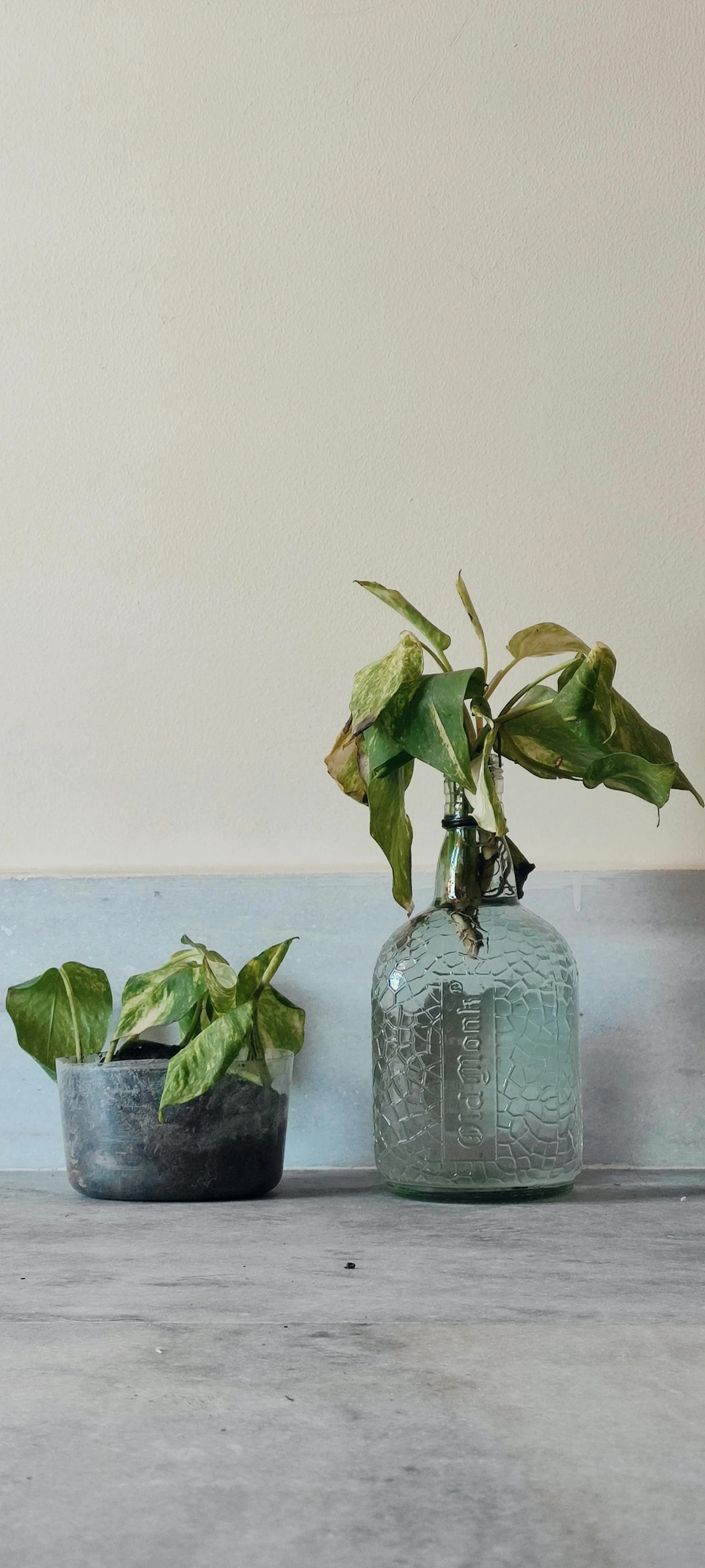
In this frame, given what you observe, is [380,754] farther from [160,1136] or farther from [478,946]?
[160,1136]

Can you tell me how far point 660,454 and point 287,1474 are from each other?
2.76 feet

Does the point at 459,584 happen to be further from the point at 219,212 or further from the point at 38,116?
the point at 38,116

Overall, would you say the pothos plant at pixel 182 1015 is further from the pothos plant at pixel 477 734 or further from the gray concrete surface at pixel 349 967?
the pothos plant at pixel 477 734

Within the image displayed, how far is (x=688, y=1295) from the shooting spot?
0.55 m

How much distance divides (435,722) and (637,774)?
127 millimetres

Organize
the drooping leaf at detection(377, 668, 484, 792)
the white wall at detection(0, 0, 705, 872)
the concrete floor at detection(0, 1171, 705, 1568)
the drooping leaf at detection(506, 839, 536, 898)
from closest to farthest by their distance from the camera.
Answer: the concrete floor at detection(0, 1171, 705, 1568)
the drooping leaf at detection(377, 668, 484, 792)
the drooping leaf at detection(506, 839, 536, 898)
the white wall at detection(0, 0, 705, 872)

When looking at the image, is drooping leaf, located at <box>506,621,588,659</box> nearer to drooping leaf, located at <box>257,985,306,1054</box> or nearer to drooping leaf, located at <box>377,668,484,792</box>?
drooping leaf, located at <box>377,668,484,792</box>

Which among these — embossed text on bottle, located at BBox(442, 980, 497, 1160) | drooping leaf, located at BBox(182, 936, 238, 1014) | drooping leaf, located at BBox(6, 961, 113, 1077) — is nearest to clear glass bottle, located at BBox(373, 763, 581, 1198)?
embossed text on bottle, located at BBox(442, 980, 497, 1160)

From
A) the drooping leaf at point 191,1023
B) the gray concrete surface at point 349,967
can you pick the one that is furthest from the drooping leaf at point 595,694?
the drooping leaf at point 191,1023

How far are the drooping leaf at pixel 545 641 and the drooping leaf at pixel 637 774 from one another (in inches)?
3.7

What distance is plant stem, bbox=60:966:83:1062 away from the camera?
34.2 inches

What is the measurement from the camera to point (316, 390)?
1.01 m

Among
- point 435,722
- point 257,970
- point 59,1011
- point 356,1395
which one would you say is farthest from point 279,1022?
point 356,1395

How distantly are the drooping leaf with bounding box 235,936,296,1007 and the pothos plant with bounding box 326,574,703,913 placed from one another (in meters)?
0.11
